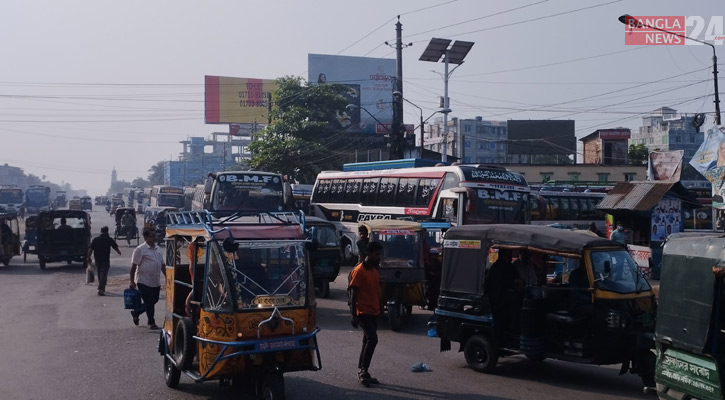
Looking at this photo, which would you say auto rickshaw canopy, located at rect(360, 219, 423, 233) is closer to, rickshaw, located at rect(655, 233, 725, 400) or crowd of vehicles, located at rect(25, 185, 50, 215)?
rickshaw, located at rect(655, 233, 725, 400)

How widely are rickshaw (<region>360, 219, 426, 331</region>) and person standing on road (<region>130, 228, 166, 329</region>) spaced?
14.1ft

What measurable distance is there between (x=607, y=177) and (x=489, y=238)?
163ft

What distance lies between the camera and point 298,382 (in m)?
9.55

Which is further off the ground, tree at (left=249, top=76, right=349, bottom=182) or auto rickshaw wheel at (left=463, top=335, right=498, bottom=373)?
tree at (left=249, top=76, right=349, bottom=182)

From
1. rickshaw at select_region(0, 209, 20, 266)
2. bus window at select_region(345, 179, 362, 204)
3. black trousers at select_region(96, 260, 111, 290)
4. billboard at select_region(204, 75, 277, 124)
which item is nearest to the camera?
black trousers at select_region(96, 260, 111, 290)

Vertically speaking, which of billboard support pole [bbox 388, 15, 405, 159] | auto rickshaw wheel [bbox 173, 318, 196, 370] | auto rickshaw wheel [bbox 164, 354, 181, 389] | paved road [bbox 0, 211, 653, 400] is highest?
billboard support pole [bbox 388, 15, 405, 159]

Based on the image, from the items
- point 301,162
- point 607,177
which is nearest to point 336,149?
point 301,162

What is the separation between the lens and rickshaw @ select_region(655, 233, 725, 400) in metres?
6.85

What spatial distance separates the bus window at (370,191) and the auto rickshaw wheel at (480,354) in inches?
712

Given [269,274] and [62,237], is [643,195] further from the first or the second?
[62,237]

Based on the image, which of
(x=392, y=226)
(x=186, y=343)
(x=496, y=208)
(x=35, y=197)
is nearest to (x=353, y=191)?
(x=496, y=208)

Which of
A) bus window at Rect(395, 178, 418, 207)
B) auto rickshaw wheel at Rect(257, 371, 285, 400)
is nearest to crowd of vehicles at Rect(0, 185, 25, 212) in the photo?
bus window at Rect(395, 178, 418, 207)

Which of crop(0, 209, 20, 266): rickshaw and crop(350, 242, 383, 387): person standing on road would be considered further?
crop(0, 209, 20, 266): rickshaw

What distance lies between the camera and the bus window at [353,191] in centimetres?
2991
